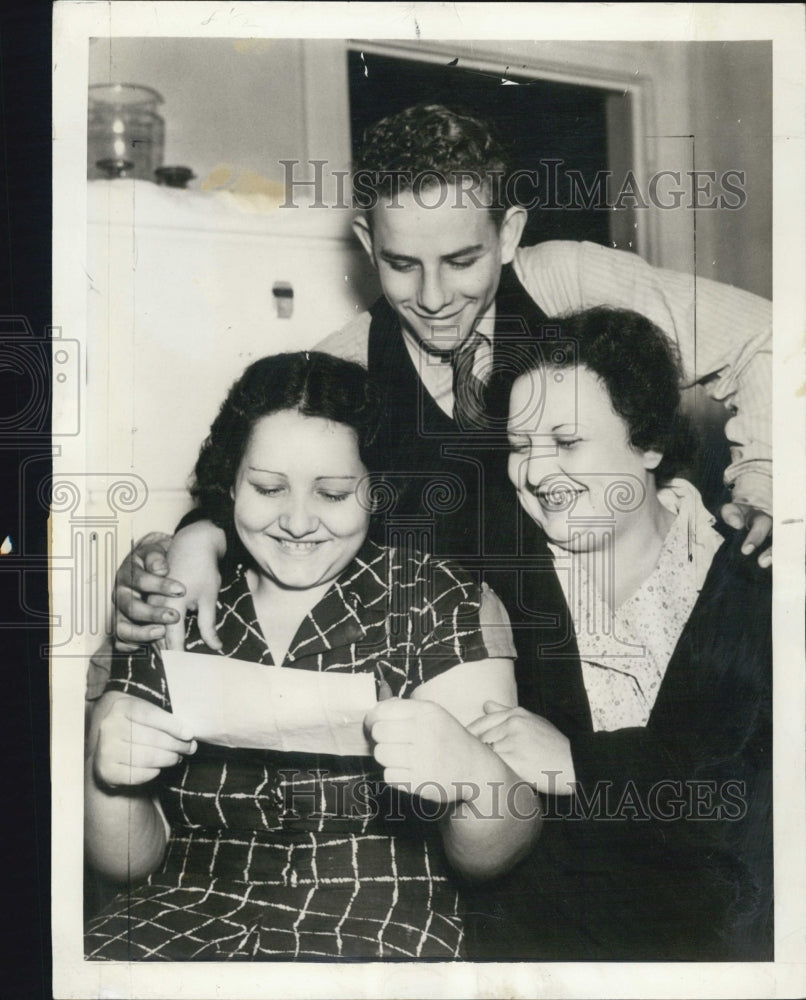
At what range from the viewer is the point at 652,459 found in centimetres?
123

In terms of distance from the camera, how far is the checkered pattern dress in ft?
3.96

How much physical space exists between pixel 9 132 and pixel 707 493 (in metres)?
1.22

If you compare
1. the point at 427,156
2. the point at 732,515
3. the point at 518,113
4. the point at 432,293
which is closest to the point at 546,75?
the point at 518,113

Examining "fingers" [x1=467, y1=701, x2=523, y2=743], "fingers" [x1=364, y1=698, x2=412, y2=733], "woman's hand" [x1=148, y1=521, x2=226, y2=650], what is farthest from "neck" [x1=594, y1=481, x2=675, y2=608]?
"woman's hand" [x1=148, y1=521, x2=226, y2=650]

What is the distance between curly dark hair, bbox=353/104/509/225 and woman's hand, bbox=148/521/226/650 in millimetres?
554

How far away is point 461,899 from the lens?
47.6 inches

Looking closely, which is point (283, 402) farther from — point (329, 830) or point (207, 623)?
point (329, 830)

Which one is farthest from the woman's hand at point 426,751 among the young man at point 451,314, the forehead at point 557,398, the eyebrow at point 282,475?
the forehead at point 557,398

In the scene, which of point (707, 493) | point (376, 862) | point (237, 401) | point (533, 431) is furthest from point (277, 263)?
point (376, 862)

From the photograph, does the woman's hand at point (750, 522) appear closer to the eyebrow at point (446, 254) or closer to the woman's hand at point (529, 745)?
the woman's hand at point (529, 745)

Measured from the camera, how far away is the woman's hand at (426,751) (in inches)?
46.8

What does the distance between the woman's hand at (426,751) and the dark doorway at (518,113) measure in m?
0.73

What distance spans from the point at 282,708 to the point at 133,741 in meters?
0.23

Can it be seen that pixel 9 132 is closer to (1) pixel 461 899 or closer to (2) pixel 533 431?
(2) pixel 533 431
